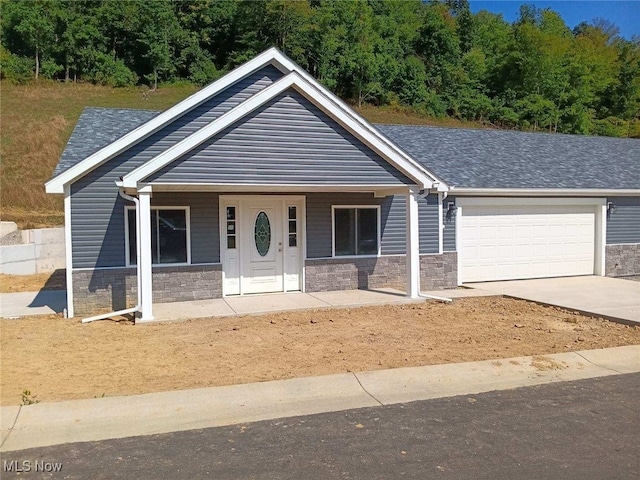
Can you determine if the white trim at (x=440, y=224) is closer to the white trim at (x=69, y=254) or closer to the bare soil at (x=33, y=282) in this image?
the white trim at (x=69, y=254)

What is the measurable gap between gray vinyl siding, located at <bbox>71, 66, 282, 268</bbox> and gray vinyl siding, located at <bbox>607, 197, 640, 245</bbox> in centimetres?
1250

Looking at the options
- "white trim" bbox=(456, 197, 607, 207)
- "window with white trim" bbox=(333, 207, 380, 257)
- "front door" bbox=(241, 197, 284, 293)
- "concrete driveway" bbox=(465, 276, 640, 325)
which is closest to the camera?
"concrete driveway" bbox=(465, 276, 640, 325)

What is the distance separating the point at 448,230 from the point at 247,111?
6.34 meters

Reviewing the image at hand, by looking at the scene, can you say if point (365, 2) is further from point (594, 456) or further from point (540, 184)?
point (594, 456)

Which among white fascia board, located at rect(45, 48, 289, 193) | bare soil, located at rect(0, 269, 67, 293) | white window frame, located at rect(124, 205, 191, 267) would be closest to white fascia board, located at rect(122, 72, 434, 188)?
white fascia board, located at rect(45, 48, 289, 193)

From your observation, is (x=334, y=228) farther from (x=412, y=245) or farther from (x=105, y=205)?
(x=105, y=205)

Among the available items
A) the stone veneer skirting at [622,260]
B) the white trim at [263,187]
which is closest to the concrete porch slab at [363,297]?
the white trim at [263,187]

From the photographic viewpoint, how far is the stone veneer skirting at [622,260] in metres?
16.0

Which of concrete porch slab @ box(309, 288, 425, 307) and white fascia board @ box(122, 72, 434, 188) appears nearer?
white fascia board @ box(122, 72, 434, 188)

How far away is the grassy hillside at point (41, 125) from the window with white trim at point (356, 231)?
522 inches

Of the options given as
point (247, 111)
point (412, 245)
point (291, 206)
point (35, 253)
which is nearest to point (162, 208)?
point (247, 111)

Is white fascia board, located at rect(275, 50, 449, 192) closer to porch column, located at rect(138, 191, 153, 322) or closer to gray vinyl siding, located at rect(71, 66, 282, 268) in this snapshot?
gray vinyl siding, located at rect(71, 66, 282, 268)

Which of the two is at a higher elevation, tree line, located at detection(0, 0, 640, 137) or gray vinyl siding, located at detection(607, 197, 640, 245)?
tree line, located at detection(0, 0, 640, 137)

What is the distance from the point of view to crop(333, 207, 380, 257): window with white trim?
42.5 ft
